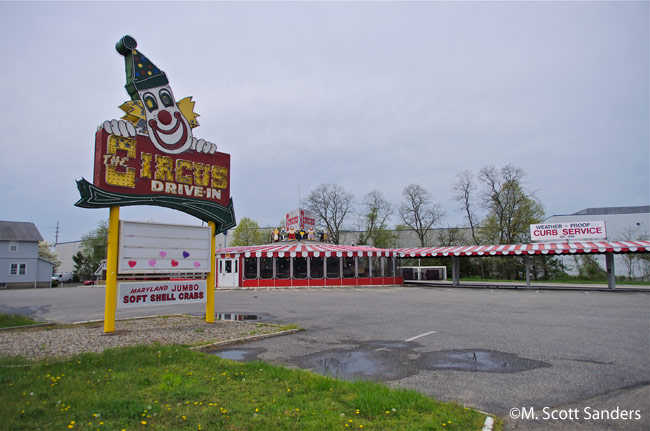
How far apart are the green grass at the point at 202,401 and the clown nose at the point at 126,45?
790cm

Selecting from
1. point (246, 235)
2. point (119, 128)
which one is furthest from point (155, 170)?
point (246, 235)

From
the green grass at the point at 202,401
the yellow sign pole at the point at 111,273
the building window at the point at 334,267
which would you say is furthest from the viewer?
the building window at the point at 334,267

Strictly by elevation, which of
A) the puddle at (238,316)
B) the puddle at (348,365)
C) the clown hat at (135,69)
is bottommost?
the puddle at (238,316)

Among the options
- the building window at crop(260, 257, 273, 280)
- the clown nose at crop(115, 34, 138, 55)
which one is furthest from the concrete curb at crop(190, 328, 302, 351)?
the building window at crop(260, 257, 273, 280)

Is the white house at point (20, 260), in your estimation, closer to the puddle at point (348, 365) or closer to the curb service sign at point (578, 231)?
the puddle at point (348, 365)

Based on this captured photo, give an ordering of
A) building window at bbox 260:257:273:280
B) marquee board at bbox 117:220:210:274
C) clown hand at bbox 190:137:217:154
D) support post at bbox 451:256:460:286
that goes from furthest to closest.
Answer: support post at bbox 451:256:460:286, building window at bbox 260:257:273:280, clown hand at bbox 190:137:217:154, marquee board at bbox 117:220:210:274

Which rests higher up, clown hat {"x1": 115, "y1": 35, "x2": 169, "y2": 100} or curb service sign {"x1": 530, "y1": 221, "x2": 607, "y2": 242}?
clown hat {"x1": 115, "y1": 35, "x2": 169, "y2": 100}

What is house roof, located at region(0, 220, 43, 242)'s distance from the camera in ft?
150

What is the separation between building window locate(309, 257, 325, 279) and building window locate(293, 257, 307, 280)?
1.54ft

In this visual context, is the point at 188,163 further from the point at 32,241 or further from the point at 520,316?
the point at 32,241

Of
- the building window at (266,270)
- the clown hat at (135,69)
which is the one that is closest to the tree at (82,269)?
the building window at (266,270)

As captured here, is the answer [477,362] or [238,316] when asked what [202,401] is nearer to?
[477,362]

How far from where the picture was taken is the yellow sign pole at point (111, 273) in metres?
9.84

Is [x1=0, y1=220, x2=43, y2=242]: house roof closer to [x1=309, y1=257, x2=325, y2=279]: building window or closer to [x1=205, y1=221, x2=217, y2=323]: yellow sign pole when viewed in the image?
[x1=309, y1=257, x2=325, y2=279]: building window
